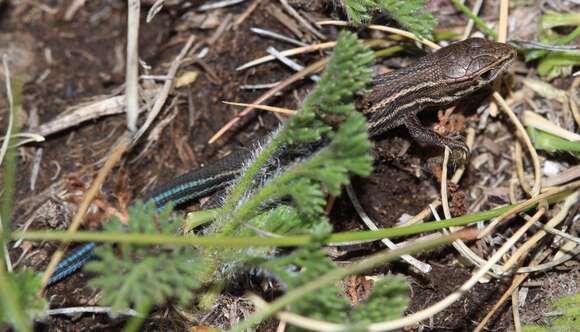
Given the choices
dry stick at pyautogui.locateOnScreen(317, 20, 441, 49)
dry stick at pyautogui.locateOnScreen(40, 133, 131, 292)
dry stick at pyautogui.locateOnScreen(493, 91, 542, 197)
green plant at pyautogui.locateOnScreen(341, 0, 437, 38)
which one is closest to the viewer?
dry stick at pyautogui.locateOnScreen(40, 133, 131, 292)

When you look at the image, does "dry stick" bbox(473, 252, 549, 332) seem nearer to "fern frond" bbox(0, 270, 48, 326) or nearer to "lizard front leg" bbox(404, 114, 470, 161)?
"lizard front leg" bbox(404, 114, 470, 161)

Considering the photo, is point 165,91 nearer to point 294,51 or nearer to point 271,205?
point 294,51

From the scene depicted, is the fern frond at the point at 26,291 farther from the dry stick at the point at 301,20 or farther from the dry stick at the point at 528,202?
the dry stick at the point at 301,20

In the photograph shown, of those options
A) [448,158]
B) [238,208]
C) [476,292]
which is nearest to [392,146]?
[448,158]

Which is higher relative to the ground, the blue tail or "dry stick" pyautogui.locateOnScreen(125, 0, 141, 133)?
"dry stick" pyautogui.locateOnScreen(125, 0, 141, 133)

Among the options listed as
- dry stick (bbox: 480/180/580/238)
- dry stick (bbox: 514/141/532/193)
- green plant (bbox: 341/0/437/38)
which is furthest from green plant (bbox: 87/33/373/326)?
dry stick (bbox: 514/141/532/193)

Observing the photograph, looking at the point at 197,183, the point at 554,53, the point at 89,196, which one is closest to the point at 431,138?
the point at 554,53
